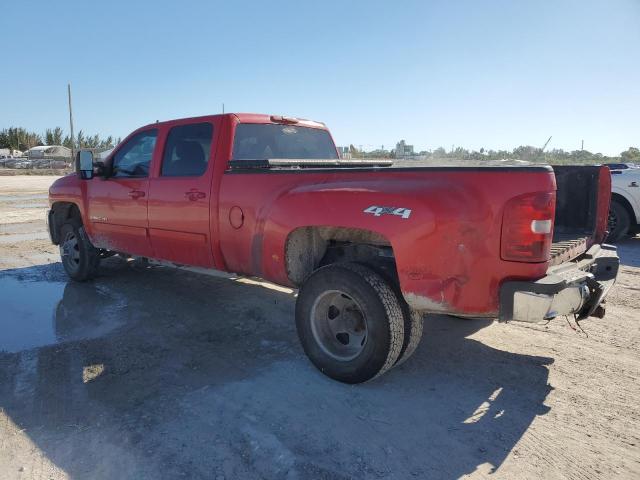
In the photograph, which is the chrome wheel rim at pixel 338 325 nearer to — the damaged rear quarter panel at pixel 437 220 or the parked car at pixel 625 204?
the damaged rear quarter panel at pixel 437 220

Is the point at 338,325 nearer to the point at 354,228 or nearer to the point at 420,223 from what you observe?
the point at 354,228

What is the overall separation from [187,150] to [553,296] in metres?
3.50

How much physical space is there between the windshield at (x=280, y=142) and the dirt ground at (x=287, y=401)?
163 centimetres

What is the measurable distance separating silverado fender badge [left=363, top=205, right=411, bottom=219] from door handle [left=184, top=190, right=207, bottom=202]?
1.82m

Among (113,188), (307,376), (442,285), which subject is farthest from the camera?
(113,188)

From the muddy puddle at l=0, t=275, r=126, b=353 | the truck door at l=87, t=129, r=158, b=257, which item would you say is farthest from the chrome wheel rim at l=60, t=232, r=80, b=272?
the truck door at l=87, t=129, r=158, b=257

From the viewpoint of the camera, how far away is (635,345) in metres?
4.11

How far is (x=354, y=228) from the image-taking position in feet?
10.5

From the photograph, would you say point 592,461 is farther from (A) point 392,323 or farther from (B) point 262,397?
(B) point 262,397

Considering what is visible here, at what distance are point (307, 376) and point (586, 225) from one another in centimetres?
273

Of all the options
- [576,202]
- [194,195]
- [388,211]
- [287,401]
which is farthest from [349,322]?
[576,202]

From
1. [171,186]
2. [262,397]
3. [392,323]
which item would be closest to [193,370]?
[262,397]

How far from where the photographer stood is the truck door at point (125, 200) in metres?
5.12

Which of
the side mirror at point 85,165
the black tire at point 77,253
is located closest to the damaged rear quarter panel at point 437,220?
the side mirror at point 85,165
